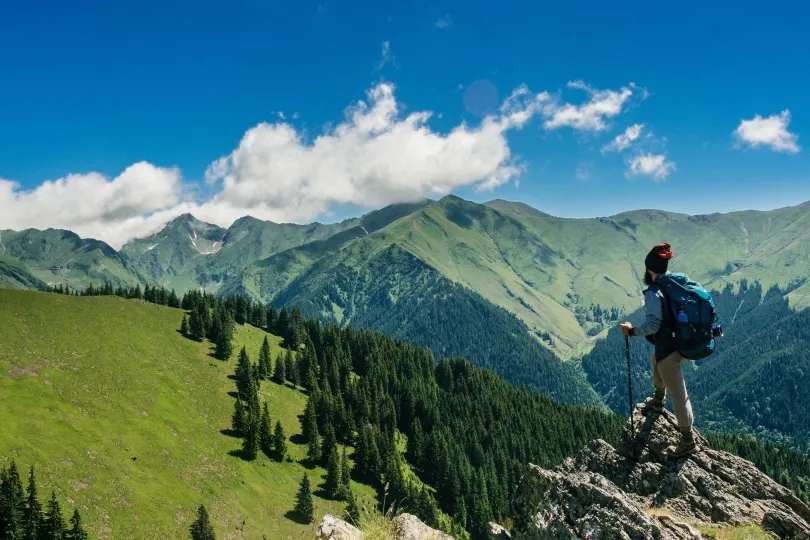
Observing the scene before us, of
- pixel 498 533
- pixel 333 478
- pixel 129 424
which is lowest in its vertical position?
pixel 333 478

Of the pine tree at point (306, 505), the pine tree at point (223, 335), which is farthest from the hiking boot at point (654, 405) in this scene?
the pine tree at point (223, 335)

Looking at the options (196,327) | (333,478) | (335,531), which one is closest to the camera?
(335,531)

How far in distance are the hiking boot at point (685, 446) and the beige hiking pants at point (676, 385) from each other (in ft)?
0.94

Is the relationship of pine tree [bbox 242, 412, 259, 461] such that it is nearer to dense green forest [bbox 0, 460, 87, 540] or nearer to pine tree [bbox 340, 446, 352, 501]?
pine tree [bbox 340, 446, 352, 501]

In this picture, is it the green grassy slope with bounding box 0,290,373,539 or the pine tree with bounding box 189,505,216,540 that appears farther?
the green grassy slope with bounding box 0,290,373,539

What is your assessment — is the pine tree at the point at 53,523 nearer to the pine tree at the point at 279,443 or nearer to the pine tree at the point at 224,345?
the pine tree at the point at 279,443

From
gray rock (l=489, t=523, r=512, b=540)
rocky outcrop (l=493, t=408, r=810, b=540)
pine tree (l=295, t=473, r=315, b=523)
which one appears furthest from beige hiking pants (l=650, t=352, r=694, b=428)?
pine tree (l=295, t=473, r=315, b=523)

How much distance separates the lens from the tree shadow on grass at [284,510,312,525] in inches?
3467

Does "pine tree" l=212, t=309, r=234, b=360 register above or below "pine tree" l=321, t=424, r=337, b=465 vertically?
above

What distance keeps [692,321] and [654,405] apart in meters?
3.69

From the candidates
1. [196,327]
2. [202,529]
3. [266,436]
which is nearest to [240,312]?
[196,327]

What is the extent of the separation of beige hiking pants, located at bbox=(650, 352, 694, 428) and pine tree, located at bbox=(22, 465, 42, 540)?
73372mm

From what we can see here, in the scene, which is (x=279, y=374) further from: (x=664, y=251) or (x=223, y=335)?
(x=664, y=251)

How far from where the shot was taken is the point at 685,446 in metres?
12.1
